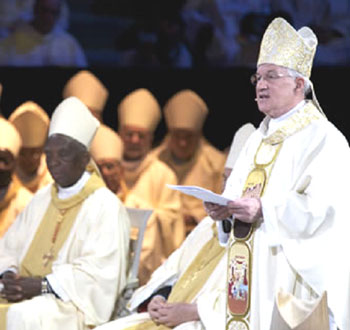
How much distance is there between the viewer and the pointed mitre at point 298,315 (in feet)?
11.9

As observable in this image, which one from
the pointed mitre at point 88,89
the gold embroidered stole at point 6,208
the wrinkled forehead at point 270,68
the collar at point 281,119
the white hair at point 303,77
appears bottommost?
the gold embroidered stole at point 6,208

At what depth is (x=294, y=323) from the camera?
3631 millimetres

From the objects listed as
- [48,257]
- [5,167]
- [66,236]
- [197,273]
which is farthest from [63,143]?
[5,167]

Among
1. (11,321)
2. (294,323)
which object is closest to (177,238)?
(11,321)

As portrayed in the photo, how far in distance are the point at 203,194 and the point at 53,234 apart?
2309mm

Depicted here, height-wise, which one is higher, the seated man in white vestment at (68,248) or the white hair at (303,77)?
the white hair at (303,77)

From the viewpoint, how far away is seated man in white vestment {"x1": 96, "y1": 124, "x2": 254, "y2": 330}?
5.70 m

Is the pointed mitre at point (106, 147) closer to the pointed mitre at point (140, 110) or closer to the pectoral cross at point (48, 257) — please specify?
the pointed mitre at point (140, 110)

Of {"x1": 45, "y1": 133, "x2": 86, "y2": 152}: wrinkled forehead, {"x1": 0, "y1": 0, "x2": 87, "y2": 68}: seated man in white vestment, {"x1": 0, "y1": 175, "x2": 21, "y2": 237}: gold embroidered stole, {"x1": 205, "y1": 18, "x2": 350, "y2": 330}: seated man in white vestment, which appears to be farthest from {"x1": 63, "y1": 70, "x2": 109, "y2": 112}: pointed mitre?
{"x1": 205, "y1": 18, "x2": 350, "y2": 330}: seated man in white vestment

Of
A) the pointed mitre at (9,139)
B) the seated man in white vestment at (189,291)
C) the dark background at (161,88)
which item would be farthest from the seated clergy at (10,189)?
the seated man in white vestment at (189,291)

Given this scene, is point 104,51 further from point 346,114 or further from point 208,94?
point 346,114

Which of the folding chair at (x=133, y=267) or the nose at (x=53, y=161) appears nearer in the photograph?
the nose at (x=53, y=161)

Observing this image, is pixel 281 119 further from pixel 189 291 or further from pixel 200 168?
pixel 200 168

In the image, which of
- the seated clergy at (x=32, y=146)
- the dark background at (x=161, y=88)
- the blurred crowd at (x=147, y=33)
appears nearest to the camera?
the seated clergy at (x=32, y=146)
